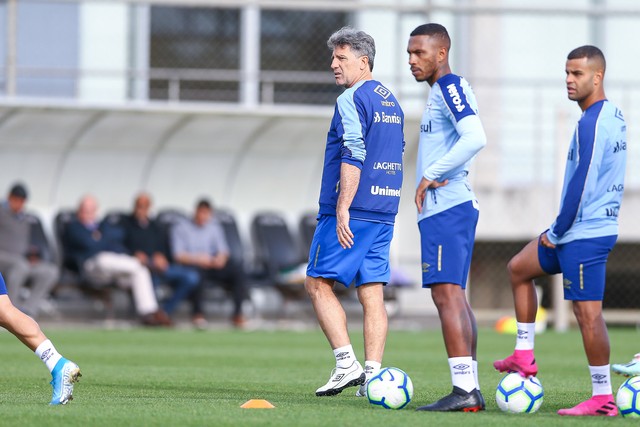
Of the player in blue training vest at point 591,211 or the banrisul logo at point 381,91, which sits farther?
the banrisul logo at point 381,91

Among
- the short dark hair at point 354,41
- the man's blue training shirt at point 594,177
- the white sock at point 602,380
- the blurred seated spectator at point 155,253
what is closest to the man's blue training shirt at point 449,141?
the man's blue training shirt at point 594,177

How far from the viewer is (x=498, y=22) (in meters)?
18.7

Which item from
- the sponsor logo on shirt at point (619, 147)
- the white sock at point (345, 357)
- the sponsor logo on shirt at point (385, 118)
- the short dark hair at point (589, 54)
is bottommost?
the white sock at point (345, 357)

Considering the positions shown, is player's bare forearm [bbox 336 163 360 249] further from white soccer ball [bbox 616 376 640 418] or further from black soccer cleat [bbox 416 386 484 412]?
white soccer ball [bbox 616 376 640 418]

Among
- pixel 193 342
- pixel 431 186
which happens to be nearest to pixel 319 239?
pixel 431 186

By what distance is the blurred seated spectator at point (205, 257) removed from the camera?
16516 mm

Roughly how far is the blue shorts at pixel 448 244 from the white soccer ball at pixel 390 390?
0.52 m

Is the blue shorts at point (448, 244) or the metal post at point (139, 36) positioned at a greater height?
the metal post at point (139, 36)

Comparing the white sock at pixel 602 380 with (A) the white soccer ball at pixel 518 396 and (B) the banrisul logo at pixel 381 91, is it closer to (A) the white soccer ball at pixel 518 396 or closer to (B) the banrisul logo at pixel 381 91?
(A) the white soccer ball at pixel 518 396

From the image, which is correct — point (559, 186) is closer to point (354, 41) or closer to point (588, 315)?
point (354, 41)

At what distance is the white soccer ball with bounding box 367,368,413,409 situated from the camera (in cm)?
630

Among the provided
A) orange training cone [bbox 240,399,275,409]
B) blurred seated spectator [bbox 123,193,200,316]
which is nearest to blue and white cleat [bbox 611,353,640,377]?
orange training cone [bbox 240,399,275,409]

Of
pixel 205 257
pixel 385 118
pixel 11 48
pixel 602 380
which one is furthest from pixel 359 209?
pixel 11 48

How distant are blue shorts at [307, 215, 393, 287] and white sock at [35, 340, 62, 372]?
159cm
